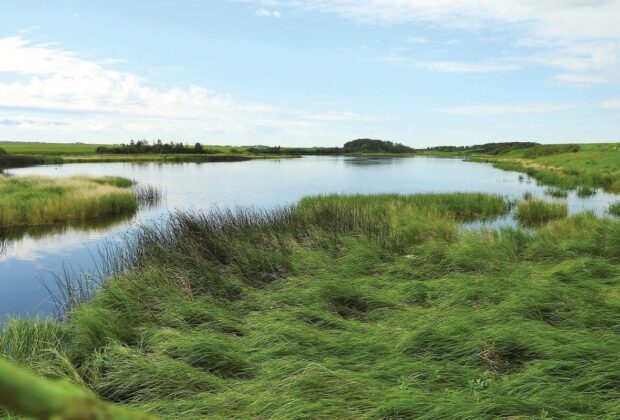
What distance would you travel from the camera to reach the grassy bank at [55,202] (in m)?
20.9

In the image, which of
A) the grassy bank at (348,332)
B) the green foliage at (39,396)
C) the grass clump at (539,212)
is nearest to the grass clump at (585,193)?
the grass clump at (539,212)

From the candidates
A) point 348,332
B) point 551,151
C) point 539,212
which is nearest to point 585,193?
point 539,212

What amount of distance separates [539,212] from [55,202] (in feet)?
76.8

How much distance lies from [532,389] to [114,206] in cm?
2418

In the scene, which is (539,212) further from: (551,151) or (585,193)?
(551,151)

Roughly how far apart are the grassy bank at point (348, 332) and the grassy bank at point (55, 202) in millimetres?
13511

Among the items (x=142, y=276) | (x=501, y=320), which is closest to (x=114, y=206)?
(x=142, y=276)

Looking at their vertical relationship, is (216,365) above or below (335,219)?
below

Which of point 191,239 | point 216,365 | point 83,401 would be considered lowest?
point 216,365

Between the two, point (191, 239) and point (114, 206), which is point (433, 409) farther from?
point (114, 206)

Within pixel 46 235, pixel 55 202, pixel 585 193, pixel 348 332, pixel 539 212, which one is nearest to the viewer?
pixel 348 332

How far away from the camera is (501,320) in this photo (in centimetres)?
592

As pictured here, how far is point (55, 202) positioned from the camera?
22203mm

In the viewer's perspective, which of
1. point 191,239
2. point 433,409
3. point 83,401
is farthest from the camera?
point 191,239
